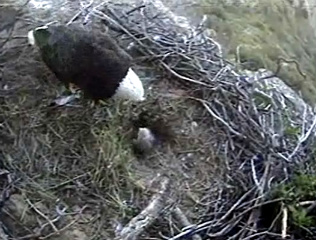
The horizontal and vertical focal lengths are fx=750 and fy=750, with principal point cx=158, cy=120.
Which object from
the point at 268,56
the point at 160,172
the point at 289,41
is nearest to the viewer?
the point at 160,172

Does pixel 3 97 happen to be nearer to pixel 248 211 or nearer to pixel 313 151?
pixel 248 211

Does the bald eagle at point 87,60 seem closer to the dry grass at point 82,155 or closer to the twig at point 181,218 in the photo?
the dry grass at point 82,155

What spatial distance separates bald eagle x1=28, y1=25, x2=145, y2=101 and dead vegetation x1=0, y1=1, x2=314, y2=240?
0.15ft

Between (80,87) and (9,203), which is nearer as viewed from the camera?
(9,203)

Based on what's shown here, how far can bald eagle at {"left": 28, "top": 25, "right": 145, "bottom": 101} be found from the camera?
1.84 m

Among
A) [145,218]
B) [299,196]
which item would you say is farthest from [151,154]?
[299,196]

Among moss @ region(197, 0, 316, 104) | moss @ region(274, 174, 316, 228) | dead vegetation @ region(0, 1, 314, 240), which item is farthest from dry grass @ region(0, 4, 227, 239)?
moss @ region(197, 0, 316, 104)

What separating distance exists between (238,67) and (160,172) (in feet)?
1.98

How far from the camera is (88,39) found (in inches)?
72.9

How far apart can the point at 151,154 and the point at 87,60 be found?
28 cm

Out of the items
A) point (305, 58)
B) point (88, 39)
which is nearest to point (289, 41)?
point (305, 58)

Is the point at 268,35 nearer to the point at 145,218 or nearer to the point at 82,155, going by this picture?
the point at 82,155

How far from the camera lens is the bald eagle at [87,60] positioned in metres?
1.84

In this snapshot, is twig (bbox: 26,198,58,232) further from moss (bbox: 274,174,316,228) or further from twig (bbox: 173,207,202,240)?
moss (bbox: 274,174,316,228)
